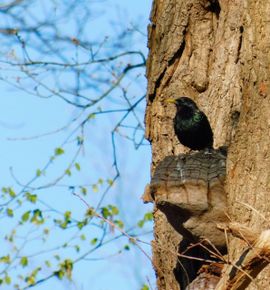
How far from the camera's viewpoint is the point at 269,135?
423 cm

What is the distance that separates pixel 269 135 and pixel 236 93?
0.89m

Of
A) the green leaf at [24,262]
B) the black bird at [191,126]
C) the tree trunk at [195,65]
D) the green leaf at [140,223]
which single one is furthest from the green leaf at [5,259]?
the black bird at [191,126]

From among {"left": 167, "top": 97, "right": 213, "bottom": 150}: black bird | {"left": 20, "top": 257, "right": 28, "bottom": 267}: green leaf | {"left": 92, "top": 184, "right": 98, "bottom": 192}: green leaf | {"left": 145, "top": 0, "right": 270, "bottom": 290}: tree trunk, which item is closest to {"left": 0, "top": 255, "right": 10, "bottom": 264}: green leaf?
{"left": 20, "top": 257, "right": 28, "bottom": 267}: green leaf

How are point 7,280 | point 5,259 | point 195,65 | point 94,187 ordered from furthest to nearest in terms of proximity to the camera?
point 94,187 → point 5,259 → point 7,280 → point 195,65

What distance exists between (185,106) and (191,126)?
5.3 inches

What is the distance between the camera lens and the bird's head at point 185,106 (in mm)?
4973

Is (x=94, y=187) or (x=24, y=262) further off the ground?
(x=94, y=187)

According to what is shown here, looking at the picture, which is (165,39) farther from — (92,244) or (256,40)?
(92,244)

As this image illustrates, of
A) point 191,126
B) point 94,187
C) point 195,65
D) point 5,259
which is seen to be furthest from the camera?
point 94,187

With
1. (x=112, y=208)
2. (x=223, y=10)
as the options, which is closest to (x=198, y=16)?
(x=223, y=10)

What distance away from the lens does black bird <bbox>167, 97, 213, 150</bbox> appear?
16.2 ft

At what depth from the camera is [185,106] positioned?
A: 5.02 m

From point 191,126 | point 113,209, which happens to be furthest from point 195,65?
point 113,209

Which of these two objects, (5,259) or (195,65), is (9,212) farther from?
(195,65)
